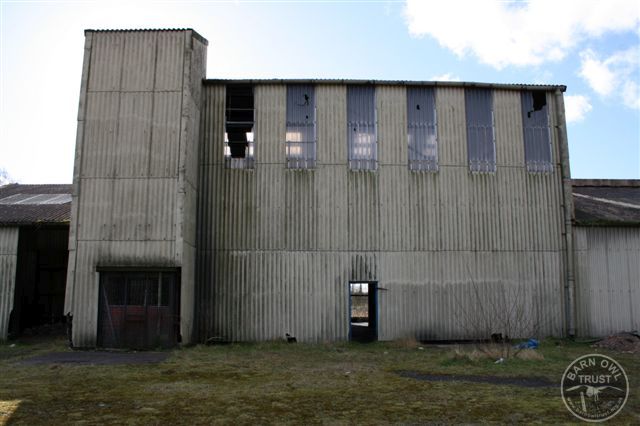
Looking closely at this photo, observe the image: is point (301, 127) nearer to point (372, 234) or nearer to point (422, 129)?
point (422, 129)

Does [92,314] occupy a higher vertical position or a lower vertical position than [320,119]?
lower

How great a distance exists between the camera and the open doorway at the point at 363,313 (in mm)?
17742

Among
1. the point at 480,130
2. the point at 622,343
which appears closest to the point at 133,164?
the point at 480,130

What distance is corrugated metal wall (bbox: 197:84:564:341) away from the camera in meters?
17.3

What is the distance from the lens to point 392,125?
60.1ft

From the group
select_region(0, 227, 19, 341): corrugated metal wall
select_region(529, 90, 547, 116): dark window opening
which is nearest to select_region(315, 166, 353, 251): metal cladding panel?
select_region(529, 90, 547, 116): dark window opening

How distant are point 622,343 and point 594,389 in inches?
318

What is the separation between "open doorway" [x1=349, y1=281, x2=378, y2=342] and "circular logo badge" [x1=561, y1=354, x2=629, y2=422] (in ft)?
24.0

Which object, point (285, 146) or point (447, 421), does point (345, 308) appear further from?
point (447, 421)

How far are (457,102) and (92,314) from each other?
1460cm

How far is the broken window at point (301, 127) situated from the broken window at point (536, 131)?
8.04 meters

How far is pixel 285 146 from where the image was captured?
1806 centimetres

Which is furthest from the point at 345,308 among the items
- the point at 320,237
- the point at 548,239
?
the point at 548,239

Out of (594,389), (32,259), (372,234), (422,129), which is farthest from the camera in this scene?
(32,259)
